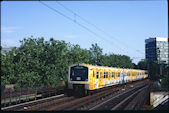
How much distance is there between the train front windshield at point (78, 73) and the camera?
20.7 meters

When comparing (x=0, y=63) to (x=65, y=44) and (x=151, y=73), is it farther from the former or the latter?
(x=151, y=73)

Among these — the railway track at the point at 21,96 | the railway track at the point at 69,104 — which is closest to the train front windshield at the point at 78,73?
the railway track at the point at 69,104

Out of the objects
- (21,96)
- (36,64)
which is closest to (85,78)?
(21,96)

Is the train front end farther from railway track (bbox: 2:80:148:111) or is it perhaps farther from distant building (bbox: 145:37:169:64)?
distant building (bbox: 145:37:169:64)

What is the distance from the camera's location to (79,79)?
68.9 feet

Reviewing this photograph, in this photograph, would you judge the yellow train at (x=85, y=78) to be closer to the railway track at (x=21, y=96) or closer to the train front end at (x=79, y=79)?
the train front end at (x=79, y=79)

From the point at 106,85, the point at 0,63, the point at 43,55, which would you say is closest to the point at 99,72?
the point at 106,85

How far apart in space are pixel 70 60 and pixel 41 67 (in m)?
5.84

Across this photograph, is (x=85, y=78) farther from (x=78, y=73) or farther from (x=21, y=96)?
(x=21, y=96)

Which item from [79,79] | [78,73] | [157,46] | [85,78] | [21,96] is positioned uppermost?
[157,46]

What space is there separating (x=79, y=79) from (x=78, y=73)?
0.64 metres

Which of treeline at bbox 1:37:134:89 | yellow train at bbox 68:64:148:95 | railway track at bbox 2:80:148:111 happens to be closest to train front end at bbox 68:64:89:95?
yellow train at bbox 68:64:148:95

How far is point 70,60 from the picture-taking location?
113 feet

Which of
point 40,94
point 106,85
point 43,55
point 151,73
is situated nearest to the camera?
point 40,94
